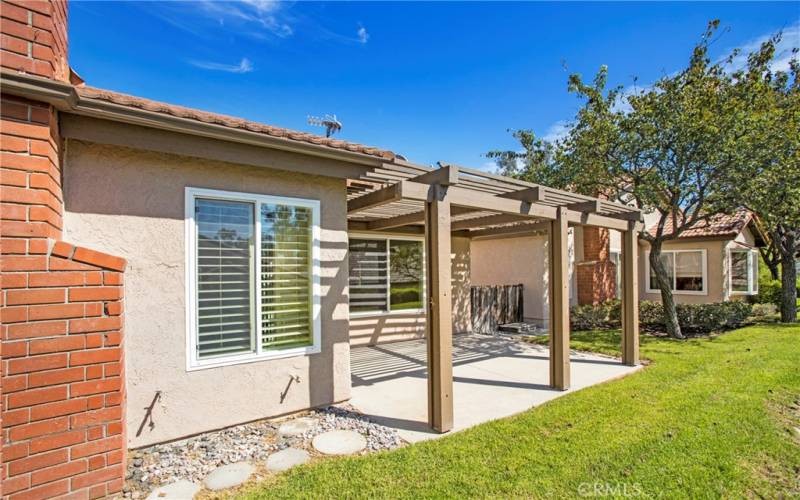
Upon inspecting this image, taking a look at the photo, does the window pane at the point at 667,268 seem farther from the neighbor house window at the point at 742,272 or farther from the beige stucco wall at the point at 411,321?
the beige stucco wall at the point at 411,321

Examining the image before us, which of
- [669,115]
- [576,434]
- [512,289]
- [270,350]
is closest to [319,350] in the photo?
[270,350]

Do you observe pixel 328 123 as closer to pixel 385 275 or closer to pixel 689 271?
pixel 385 275

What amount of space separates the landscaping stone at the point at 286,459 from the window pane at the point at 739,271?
23.8 metres

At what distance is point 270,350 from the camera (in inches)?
240

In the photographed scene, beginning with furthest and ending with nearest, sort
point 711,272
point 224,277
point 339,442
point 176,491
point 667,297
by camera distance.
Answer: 1. point 711,272
2. point 667,297
3. point 224,277
4. point 339,442
5. point 176,491

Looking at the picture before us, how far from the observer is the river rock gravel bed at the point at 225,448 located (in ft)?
14.6

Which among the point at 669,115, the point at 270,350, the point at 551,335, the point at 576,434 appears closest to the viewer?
the point at 576,434

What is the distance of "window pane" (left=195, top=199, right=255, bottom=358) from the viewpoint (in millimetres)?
5578

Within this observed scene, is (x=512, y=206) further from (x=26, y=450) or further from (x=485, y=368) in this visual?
(x=26, y=450)

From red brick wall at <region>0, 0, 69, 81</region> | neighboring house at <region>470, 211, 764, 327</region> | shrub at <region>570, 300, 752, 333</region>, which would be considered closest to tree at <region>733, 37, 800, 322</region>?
neighboring house at <region>470, 211, 764, 327</region>

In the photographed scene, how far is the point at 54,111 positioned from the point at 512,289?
48.5ft

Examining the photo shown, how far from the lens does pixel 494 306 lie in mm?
15281

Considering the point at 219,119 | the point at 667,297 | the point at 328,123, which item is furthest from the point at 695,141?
the point at 219,119

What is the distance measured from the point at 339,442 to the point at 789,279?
66.5 ft
